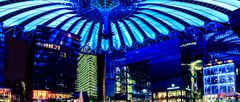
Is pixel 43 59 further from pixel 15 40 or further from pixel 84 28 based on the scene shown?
pixel 84 28

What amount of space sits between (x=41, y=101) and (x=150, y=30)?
36.3 m

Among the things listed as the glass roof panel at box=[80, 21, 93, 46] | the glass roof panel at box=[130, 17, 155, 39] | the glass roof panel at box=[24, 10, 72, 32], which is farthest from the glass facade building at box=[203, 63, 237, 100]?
the glass roof panel at box=[24, 10, 72, 32]

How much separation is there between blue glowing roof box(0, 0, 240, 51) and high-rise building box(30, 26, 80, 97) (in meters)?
22.8

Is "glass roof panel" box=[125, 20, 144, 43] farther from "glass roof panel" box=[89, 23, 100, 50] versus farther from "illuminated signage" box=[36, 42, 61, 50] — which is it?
"illuminated signage" box=[36, 42, 61, 50]

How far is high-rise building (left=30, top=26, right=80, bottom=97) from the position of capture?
381 ft

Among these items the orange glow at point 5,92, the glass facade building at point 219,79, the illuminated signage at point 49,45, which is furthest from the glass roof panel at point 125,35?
the orange glow at point 5,92

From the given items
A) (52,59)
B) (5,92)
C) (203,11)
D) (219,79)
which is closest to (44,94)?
(52,59)

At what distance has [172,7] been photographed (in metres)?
73.6

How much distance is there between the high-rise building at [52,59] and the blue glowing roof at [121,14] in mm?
22777

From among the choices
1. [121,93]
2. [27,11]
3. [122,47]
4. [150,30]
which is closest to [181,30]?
[150,30]

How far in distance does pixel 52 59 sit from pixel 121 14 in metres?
45.1

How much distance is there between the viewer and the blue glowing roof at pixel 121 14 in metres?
71.1

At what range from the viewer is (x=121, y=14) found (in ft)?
265

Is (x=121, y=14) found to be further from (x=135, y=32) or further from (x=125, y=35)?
(x=125, y=35)
